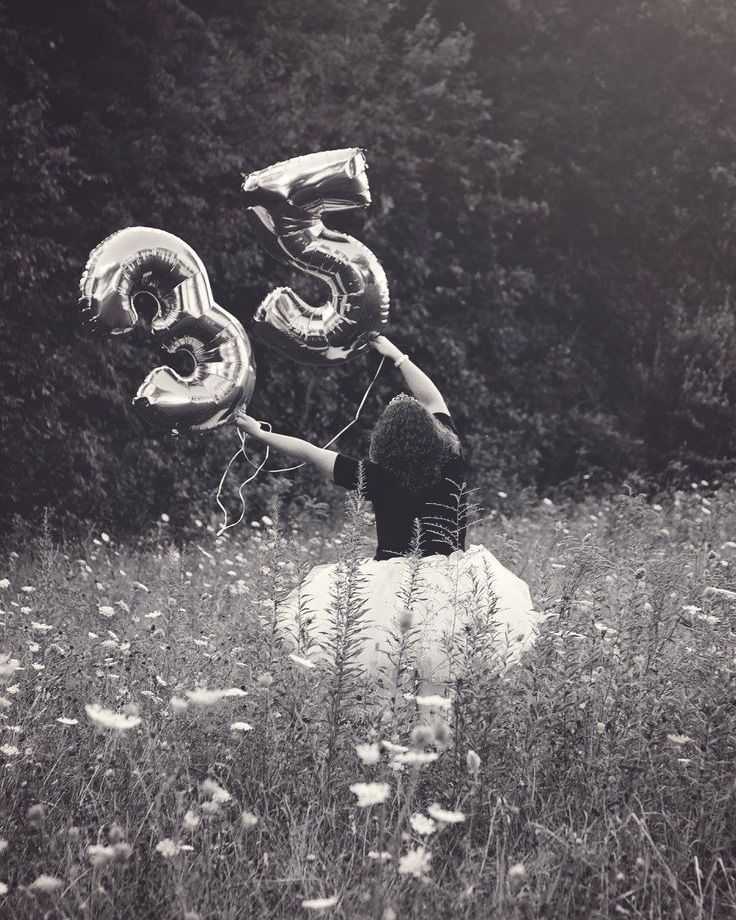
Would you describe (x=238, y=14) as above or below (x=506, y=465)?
above

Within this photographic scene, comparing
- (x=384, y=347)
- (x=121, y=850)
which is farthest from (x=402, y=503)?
(x=121, y=850)

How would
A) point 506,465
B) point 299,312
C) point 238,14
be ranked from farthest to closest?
point 506,465 < point 238,14 < point 299,312

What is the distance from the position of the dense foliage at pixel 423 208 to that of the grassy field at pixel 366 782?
174 inches

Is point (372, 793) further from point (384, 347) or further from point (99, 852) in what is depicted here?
point (384, 347)

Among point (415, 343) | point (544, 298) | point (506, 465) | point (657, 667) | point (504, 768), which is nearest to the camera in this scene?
point (504, 768)

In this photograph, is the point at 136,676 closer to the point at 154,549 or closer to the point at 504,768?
the point at 504,768

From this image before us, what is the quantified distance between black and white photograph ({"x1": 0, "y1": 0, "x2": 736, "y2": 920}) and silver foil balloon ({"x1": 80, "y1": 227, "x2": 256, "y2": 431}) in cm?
2

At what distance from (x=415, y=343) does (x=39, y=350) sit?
3.74 meters

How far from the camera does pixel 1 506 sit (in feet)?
23.0

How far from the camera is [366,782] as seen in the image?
229 cm

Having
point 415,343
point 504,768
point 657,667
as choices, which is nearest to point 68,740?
point 504,768

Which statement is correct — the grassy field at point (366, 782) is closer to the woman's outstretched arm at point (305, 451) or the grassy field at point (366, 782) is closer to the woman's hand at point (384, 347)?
the woman's outstretched arm at point (305, 451)

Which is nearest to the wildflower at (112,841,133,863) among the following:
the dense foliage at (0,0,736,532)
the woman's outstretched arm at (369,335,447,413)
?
the woman's outstretched arm at (369,335,447,413)

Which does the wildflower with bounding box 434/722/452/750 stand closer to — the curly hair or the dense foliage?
the curly hair
